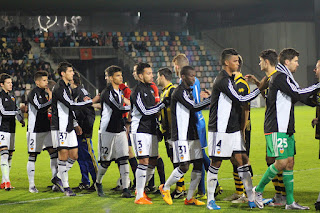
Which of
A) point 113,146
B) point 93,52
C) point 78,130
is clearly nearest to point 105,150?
point 113,146

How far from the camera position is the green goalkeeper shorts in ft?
21.0

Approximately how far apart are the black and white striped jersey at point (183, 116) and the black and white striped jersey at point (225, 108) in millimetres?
358

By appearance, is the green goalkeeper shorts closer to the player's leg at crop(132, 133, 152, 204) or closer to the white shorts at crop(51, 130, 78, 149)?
the player's leg at crop(132, 133, 152, 204)

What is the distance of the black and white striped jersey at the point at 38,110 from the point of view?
8820 millimetres

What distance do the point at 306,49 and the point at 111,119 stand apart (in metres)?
31.7

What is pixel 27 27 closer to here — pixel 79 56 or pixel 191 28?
pixel 79 56

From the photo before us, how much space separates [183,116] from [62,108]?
7.26 ft

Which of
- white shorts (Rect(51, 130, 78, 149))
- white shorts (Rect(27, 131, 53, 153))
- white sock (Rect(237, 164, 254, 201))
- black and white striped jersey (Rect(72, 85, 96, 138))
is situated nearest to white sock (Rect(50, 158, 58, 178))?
white shorts (Rect(27, 131, 53, 153))

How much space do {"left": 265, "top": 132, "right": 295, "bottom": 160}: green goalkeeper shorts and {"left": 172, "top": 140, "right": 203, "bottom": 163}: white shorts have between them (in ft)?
3.37

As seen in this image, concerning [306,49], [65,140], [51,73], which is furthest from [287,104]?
[306,49]

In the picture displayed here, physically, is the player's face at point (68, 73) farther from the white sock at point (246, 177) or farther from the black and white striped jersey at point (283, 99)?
the black and white striped jersey at point (283, 99)

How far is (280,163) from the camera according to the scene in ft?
21.0

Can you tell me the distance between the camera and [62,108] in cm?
830

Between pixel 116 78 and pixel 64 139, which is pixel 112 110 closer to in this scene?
pixel 116 78
